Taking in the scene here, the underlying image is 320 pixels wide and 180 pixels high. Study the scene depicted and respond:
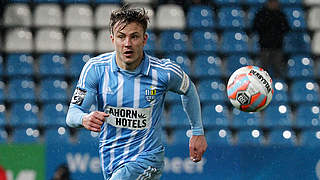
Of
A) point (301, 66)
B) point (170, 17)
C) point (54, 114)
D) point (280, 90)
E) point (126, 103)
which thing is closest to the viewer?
point (126, 103)

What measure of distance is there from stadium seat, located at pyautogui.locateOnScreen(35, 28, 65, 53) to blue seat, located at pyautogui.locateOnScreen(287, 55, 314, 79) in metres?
2.87

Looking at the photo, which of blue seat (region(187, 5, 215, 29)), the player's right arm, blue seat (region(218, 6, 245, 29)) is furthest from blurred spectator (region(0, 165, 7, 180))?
blue seat (region(218, 6, 245, 29))

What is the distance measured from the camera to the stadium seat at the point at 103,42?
24.9 ft

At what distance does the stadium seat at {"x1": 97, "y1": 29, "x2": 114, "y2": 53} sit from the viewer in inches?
299

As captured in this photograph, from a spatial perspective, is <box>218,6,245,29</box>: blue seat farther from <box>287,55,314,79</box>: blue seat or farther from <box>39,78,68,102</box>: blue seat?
<box>39,78,68,102</box>: blue seat

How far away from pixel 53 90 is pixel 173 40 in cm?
161

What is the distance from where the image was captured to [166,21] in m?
7.80

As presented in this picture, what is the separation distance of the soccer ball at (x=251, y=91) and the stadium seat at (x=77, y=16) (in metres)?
4.20

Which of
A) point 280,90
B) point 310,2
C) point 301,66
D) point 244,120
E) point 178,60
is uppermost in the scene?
point 310,2

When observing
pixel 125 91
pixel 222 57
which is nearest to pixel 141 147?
pixel 125 91

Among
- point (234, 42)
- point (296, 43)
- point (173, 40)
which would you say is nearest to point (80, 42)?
point (173, 40)

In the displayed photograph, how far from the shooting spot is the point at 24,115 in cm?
715

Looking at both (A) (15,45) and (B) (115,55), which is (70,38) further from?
(B) (115,55)

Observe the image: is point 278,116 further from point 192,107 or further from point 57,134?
point 192,107
